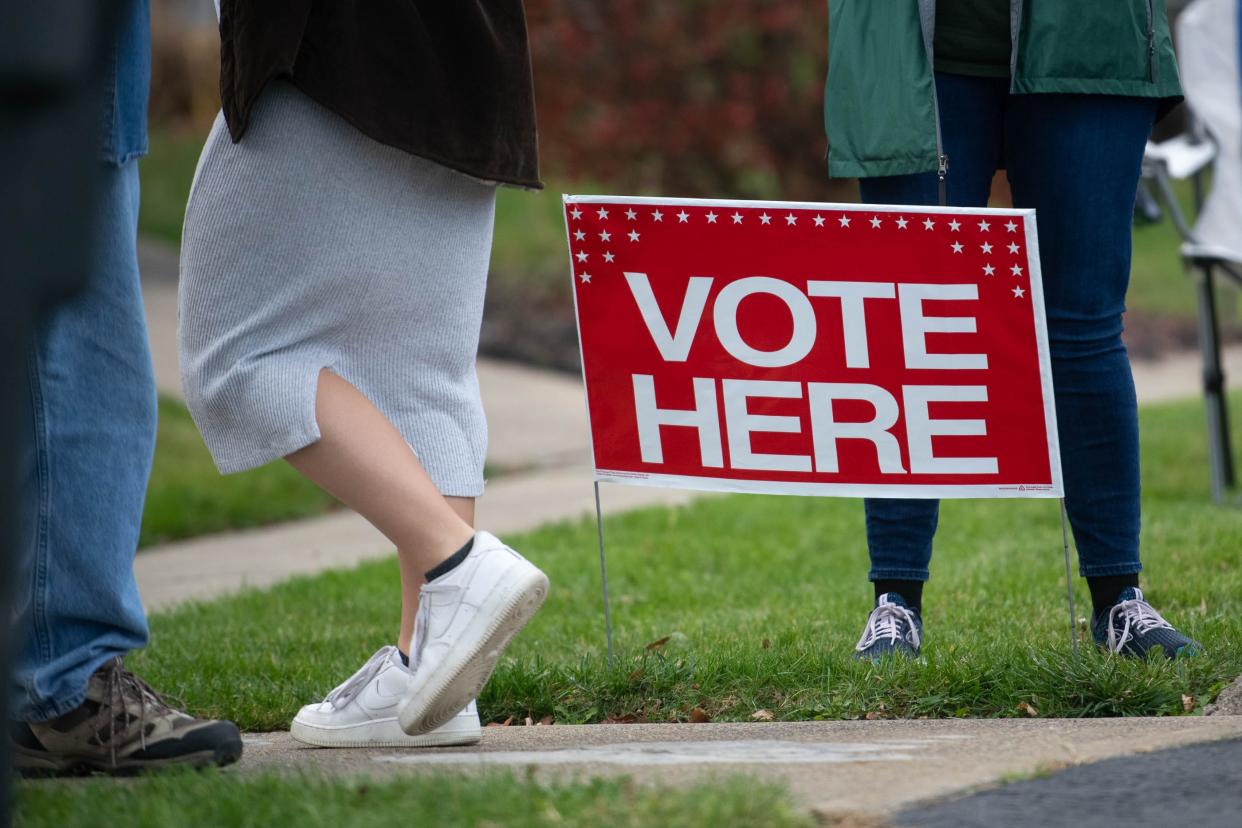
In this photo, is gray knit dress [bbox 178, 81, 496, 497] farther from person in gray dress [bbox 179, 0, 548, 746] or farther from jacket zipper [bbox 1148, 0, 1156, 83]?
jacket zipper [bbox 1148, 0, 1156, 83]

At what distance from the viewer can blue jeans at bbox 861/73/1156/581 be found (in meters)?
3.28

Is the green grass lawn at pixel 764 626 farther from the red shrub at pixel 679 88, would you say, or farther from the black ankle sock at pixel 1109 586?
the red shrub at pixel 679 88

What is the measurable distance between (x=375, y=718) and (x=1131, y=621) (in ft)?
4.97

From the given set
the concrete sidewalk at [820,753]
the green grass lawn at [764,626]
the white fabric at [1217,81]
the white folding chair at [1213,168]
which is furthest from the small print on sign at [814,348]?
the white fabric at [1217,81]

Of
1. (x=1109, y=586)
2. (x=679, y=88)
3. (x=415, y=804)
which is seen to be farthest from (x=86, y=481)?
(x=679, y=88)

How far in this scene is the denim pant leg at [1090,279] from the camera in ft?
10.7

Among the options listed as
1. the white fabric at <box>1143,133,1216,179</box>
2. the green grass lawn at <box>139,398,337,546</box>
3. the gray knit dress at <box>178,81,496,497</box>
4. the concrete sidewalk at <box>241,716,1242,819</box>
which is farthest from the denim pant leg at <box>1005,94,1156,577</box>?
the green grass lawn at <box>139,398,337,546</box>

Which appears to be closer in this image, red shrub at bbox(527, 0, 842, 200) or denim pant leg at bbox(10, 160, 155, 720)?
denim pant leg at bbox(10, 160, 155, 720)

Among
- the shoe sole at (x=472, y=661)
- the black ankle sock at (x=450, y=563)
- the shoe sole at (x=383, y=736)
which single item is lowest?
the shoe sole at (x=383, y=736)

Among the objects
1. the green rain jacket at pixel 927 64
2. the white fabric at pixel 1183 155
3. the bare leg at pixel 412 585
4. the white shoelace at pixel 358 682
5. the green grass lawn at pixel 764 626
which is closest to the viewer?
the bare leg at pixel 412 585

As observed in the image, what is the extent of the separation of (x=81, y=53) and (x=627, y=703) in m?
2.00

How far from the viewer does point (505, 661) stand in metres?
3.55

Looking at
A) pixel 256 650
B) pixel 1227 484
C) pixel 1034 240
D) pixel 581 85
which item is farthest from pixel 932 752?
pixel 581 85

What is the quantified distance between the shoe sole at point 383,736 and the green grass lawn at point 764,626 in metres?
0.42
